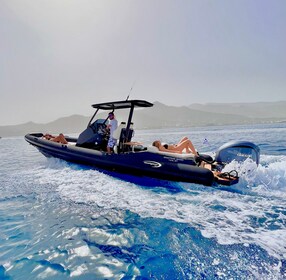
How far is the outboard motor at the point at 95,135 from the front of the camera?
8.70 meters

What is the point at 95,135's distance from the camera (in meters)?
8.76

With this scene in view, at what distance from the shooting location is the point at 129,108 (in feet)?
26.6

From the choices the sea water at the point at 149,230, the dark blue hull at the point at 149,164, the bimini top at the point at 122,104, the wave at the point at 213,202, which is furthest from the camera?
the bimini top at the point at 122,104

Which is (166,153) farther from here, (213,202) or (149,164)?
(213,202)

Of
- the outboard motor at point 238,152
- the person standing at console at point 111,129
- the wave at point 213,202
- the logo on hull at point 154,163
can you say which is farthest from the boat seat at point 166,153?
the person standing at console at point 111,129

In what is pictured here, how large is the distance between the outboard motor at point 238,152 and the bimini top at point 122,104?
119 inches

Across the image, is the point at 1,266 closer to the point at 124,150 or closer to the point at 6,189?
the point at 6,189

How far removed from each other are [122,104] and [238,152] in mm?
4298

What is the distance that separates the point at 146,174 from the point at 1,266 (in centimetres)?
429

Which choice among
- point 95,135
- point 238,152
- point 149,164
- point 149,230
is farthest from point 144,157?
point 149,230

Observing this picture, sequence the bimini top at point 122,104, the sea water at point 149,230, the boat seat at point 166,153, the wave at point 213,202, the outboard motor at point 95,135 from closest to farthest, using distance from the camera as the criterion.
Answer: the sea water at point 149,230
the wave at point 213,202
the boat seat at point 166,153
the bimini top at point 122,104
the outboard motor at point 95,135

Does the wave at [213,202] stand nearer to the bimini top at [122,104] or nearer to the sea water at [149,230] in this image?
the sea water at [149,230]

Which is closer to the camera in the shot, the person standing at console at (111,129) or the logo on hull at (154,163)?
the logo on hull at (154,163)

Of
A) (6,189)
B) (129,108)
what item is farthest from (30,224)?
(129,108)
